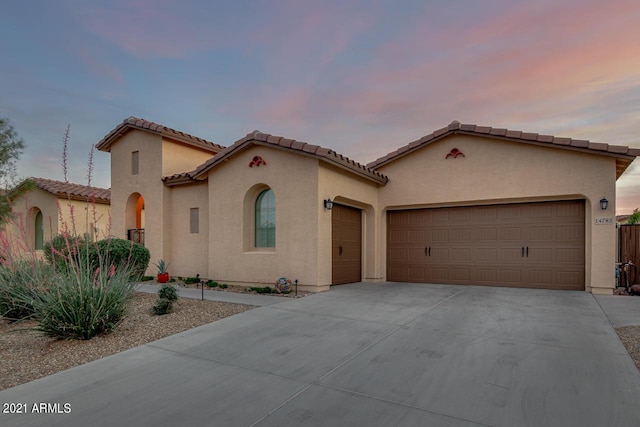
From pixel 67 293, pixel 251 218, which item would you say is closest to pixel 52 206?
pixel 251 218

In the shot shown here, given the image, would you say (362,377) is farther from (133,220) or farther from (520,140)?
(133,220)

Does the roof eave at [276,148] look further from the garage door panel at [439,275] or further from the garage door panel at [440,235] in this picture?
the garage door panel at [439,275]

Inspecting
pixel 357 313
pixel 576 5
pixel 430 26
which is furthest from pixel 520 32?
pixel 357 313


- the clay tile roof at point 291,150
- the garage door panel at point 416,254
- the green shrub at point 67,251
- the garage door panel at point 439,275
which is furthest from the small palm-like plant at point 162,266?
the garage door panel at point 439,275

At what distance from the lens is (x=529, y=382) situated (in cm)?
361

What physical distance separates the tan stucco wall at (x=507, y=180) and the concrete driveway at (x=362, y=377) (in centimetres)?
362

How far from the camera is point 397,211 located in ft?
39.1

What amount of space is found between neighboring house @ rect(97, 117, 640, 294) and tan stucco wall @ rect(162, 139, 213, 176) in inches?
2.1

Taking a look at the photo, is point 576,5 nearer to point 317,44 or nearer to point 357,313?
point 317,44

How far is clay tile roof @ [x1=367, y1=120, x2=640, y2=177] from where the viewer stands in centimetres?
873

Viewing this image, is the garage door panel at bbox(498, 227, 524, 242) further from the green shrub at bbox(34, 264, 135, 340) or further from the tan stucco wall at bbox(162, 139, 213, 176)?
the tan stucco wall at bbox(162, 139, 213, 176)

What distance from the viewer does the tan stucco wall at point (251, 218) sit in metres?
Result: 9.29

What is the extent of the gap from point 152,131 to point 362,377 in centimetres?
1184

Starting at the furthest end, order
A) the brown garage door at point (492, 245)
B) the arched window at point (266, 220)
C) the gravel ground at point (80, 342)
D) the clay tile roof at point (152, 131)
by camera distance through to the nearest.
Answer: the clay tile roof at point (152, 131)
the arched window at point (266, 220)
the brown garage door at point (492, 245)
the gravel ground at point (80, 342)
